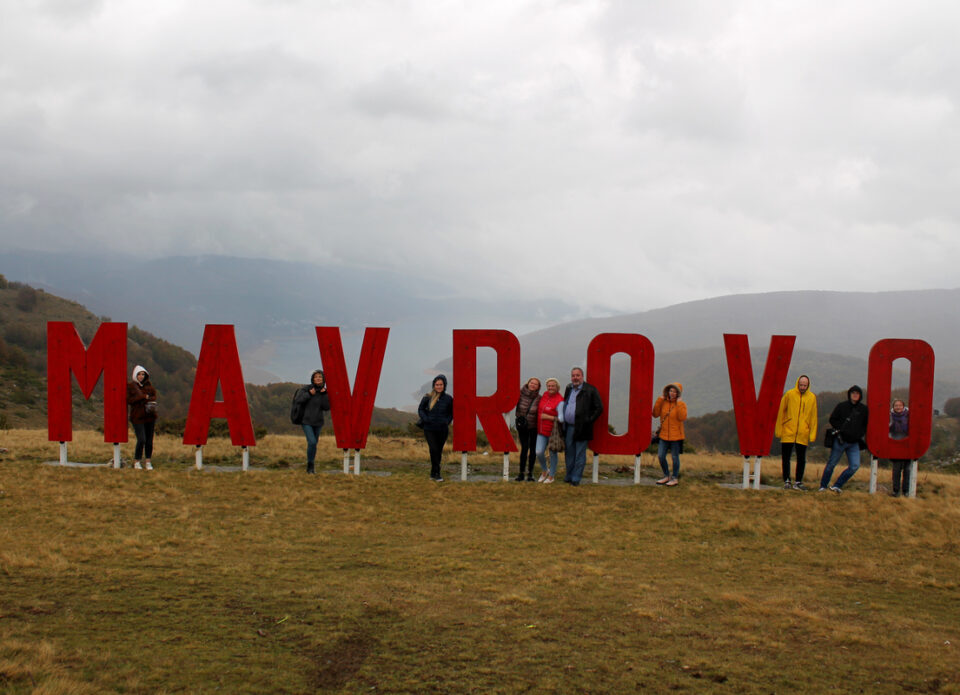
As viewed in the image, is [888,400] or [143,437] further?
[143,437]

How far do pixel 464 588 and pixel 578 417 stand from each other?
689cm

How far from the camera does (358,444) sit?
16250mm

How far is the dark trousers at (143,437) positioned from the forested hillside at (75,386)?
45.2ft

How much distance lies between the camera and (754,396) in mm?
15578

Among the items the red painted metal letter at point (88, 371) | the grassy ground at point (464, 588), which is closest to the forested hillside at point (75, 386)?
the red painted metal letter at point (88, 371)

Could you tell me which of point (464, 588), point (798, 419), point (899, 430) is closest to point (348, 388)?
point (464, 588)

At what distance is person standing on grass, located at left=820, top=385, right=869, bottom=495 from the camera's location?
48.4 feet

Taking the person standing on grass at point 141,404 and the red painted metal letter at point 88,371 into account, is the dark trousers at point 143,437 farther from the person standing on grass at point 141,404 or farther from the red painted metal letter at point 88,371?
the red painted metal letter at point 88,371

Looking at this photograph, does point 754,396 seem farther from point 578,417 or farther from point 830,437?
point 578,417

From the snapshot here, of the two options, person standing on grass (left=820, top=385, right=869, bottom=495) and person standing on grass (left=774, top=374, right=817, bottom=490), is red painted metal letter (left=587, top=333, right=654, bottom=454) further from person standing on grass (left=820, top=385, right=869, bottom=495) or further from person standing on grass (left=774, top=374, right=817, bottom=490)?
person standing on grass (left=820, top=385, right=869, bottom=495)

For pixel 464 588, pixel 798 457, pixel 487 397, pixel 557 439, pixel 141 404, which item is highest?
pixel 487 397

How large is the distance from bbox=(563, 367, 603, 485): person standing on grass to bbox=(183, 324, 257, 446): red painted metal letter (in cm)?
652

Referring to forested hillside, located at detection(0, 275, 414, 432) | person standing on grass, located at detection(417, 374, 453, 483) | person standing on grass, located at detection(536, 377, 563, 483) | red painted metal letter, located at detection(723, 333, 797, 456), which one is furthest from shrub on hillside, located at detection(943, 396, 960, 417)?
person standing on grass, located at detection(417, 374, 453, 483)

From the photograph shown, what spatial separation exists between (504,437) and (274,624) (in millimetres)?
9299
